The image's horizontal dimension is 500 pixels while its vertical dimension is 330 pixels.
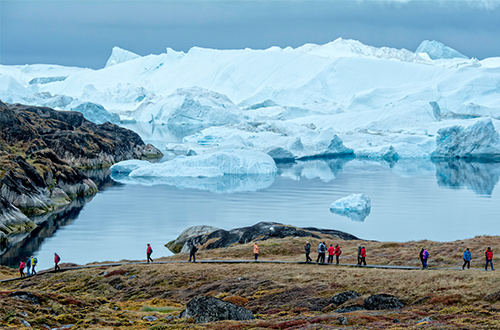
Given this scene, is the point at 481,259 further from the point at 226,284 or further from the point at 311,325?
the point at 311,325

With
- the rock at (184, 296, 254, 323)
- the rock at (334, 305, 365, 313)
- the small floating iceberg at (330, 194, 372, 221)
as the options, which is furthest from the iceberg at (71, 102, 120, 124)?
the rock at (334, 305, 365, 313)

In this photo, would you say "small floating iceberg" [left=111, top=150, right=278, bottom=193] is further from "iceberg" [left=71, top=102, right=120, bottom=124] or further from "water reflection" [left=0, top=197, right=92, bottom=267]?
"iceberg" [left=71, top=102, right=120, bottom=124]

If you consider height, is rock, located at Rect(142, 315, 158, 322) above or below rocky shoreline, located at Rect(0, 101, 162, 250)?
below

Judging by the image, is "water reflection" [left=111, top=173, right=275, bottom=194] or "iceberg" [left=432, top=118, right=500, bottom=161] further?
"iceberg" [left=432, top=118, right=500, bottom=161]

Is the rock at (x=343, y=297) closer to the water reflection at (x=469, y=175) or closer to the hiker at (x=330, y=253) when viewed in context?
the hiker at (x=330, y=253)

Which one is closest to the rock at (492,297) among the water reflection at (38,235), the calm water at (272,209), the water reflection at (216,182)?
the calm water at (272,209)

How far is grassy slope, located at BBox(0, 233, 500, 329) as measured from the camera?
22.6 m

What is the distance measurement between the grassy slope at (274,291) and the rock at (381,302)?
0.54 m

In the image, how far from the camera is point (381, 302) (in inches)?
985

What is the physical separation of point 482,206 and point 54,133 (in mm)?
72422

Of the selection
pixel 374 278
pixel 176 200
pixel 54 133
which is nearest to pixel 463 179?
pixel 176 200

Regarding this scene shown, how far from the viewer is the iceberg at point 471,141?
124562 millimetres

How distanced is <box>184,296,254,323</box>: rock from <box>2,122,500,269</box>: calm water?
26.6 meters

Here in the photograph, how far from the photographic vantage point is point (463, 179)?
340 ft
